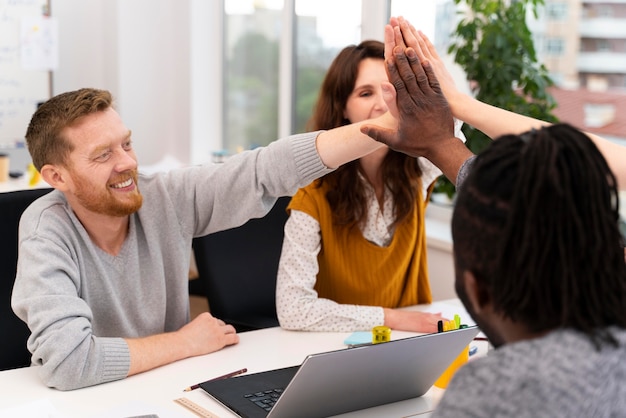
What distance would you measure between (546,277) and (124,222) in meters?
1.29

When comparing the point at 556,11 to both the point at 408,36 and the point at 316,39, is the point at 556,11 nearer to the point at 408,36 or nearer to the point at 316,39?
the point at 316,39

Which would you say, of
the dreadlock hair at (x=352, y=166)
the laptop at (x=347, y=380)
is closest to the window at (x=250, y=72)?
the dreadlock hair at (x=352, y=166)

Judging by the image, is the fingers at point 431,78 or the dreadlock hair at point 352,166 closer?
the fingers at point 431,78

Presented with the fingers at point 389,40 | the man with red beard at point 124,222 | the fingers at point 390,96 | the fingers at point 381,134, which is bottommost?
the man with red beard at point 124,222

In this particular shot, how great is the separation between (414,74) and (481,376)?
939mm

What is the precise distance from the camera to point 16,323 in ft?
6.56

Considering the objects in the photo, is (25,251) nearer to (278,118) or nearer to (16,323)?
(16,323)

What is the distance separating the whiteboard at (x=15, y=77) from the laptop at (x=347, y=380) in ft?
9.32

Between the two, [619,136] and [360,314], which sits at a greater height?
[619,136]

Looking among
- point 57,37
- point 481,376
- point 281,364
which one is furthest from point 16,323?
point 57,37

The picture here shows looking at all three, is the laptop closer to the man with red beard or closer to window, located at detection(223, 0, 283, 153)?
the man with red beard

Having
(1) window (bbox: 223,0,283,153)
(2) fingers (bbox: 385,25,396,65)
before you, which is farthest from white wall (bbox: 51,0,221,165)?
(2) fingers (bbox: 385,25,396,65)

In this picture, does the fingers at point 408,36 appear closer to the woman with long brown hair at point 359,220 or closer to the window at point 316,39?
the woman with long brown hair at point 359,220

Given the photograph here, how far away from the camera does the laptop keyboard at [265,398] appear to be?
1.47m
